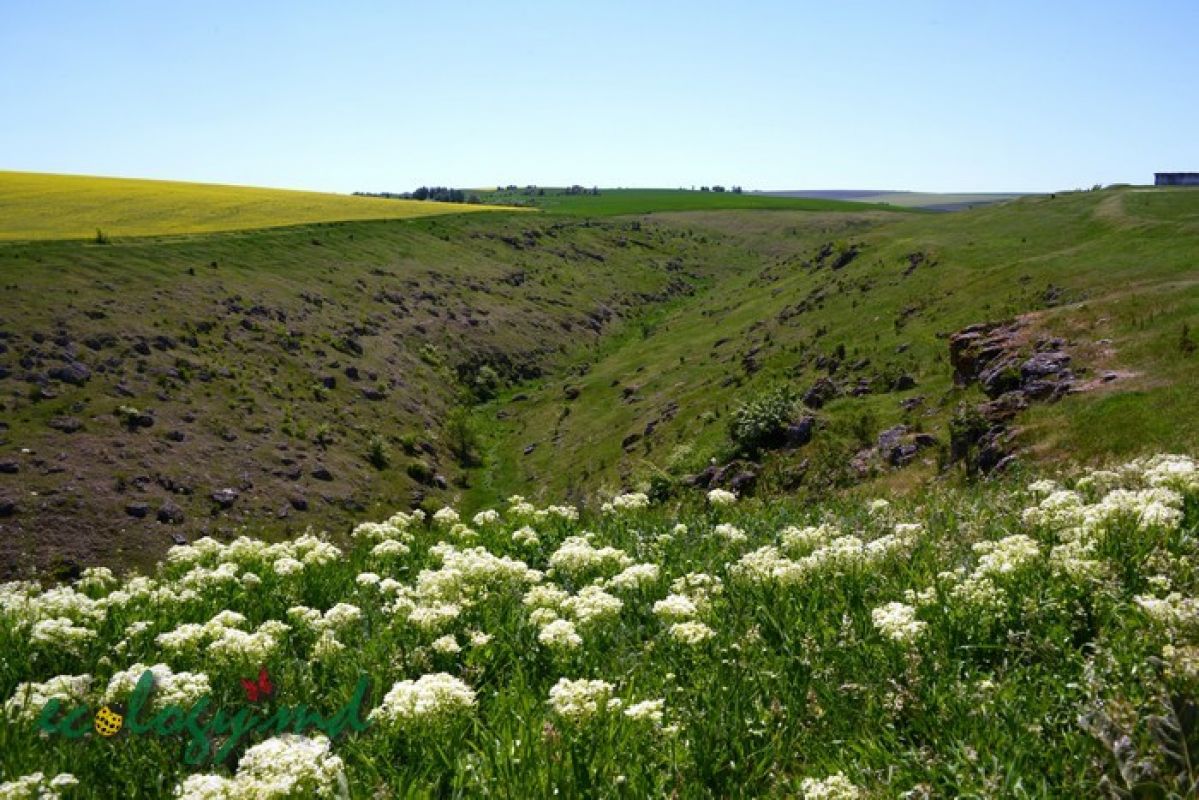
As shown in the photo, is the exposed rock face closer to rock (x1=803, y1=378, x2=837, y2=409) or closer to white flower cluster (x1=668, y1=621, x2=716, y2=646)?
rock (x1=803, y1=378, x2=837, y2=409)

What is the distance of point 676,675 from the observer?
7180 millimetres

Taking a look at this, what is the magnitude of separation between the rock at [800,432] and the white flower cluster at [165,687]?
109 ft

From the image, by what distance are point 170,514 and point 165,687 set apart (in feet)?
149

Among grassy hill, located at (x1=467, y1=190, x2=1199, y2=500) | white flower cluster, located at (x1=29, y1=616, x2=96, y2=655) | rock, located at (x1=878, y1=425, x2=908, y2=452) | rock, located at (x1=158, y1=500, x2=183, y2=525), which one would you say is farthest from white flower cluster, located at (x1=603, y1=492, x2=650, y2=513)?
rock, located at (x1=158, y1=500, x2=183, y2=525)

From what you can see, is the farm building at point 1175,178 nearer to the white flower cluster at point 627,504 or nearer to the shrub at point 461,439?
the shrub at point 461,439

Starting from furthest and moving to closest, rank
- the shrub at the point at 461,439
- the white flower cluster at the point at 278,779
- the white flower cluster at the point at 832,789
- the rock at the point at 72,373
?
1. the shrub at the point at 461,439
2. the rock at the point at 72,373
3. the white flower cluster at the point at 832,789
4. the white flower cluster at the point at 278,779

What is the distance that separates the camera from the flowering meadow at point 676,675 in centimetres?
514

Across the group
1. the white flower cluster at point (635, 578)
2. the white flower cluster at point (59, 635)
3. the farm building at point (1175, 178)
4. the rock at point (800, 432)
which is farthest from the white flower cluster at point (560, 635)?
the farm building at point (1175, 178)

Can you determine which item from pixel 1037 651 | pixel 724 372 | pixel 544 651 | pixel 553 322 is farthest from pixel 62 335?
pixel 1037 651

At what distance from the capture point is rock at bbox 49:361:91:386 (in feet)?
174

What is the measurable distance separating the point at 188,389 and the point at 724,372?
39.6 m

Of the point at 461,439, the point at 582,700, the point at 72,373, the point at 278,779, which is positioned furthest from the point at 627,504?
the point at 461,439

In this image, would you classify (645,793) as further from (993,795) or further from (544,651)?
(544,651)

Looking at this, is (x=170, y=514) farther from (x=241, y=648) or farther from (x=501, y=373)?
(x=241, y=648)
